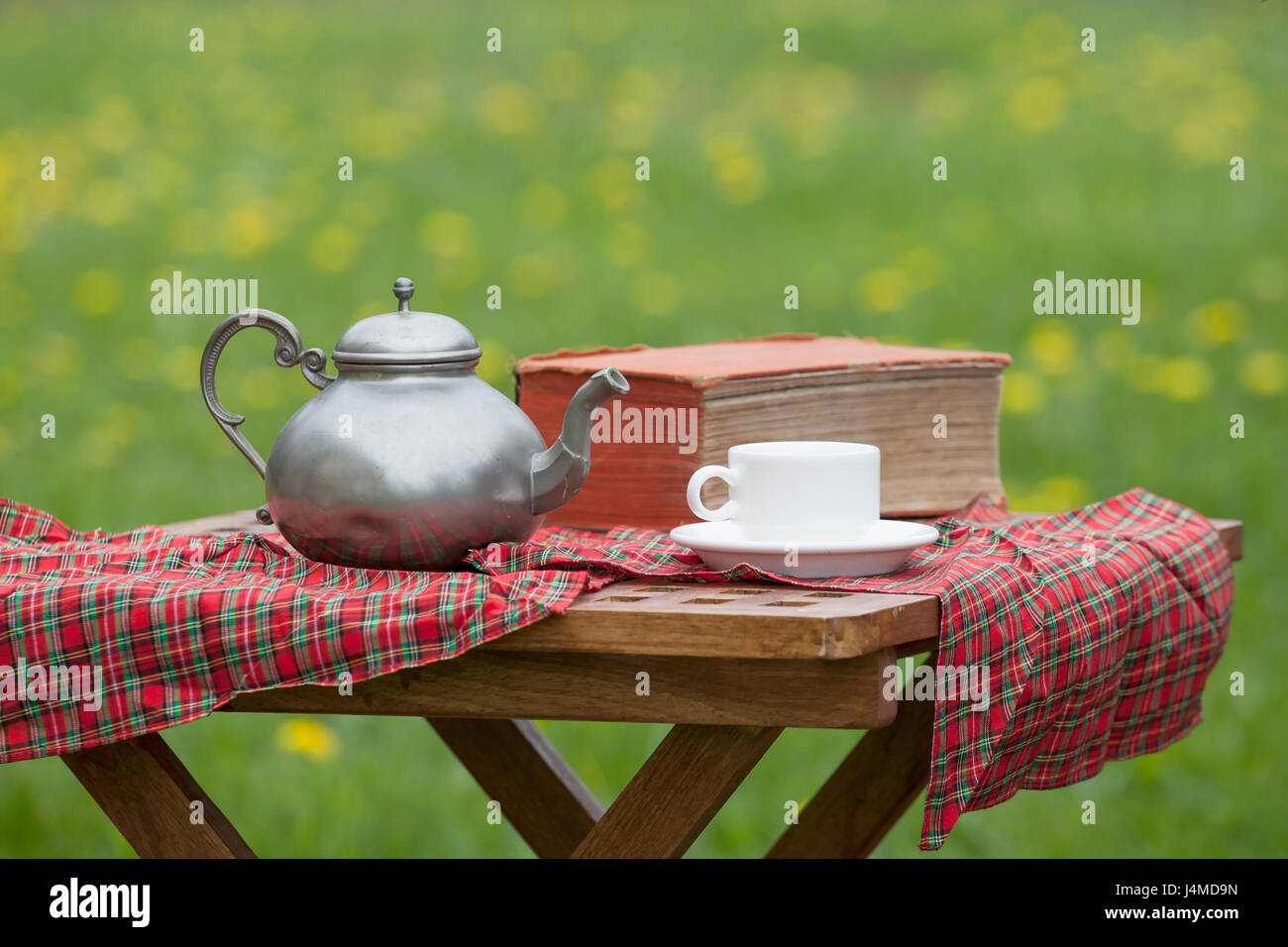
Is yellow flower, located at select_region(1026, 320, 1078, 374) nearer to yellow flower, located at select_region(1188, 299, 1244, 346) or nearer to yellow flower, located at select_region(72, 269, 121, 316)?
yellow flower, located at select_region(1188, 299, 1244, 346)

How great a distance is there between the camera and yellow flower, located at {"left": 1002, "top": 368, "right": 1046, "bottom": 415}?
4230 mm

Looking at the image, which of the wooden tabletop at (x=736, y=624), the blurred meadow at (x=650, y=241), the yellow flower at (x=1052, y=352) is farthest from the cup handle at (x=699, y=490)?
the yellow flower at (x=1052, y=352)

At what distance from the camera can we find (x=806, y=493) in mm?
1494

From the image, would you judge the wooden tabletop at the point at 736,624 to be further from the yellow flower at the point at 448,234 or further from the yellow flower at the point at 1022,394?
the yellow flower at the point at 448,234

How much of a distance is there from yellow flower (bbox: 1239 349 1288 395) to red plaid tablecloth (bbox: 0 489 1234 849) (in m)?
2.79

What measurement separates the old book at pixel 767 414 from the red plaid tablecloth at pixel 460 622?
0.12 m

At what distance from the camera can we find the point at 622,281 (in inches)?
193

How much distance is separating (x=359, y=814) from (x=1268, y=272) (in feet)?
9.68

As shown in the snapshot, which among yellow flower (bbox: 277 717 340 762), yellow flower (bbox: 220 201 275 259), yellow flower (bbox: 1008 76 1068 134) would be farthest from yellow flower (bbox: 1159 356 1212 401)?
yellow flower (bbox: 220 201 275 259)

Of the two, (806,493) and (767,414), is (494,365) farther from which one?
(806,493)

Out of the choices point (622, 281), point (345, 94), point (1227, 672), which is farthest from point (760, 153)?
point (1227, 672)

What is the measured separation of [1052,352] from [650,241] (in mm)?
1267

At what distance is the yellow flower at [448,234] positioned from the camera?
507 cm
